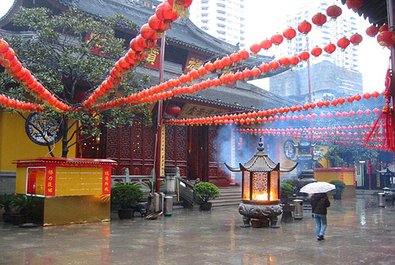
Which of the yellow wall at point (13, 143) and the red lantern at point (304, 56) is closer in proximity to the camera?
the red lantern at point (304, 56)

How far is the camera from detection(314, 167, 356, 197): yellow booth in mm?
26094

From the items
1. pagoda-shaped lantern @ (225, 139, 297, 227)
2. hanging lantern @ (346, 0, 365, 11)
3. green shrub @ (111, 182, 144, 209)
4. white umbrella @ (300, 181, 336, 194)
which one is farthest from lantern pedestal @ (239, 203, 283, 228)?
hanging lantern @ (346, 0, 365, 11)

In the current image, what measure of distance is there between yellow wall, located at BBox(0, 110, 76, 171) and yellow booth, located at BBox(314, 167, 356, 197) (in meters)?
18.4

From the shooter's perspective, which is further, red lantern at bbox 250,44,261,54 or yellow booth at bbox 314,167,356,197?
yellow booth at bbox 314,167,356,197

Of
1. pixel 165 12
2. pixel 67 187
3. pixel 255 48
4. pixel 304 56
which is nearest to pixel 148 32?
pixel 165 12

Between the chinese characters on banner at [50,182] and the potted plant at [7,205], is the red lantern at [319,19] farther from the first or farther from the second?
the potted plant at [7,205]

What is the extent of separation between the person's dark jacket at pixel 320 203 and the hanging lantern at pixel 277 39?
384cm

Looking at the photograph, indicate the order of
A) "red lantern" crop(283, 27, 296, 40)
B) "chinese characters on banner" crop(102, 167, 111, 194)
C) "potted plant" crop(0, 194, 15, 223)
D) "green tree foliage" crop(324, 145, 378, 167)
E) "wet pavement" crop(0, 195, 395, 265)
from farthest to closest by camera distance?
"green tree foliage" crop(324, 145, 378, 167) → "chinese characters on banner" crop(102, 167, 111, 194) → "potted plant" crop(0, 194, 15, 223) → "red lantern" crop(283, 27, 296, 40) → "wet pavement" crop(0, 195, 395, 265)

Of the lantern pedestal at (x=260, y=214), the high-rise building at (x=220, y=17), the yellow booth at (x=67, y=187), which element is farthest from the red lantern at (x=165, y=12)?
the high-rise building at (x=220, y=17)

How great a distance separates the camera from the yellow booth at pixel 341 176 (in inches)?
1027

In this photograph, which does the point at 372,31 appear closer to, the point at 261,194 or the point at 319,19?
the point at 319,19

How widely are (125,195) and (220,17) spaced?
96393 mm

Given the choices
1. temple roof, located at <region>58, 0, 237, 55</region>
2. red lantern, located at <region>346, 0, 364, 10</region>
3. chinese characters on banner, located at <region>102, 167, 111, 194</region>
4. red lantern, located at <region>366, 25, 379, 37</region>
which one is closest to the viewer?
red lantern, located at <region>346, 0, 364, 10</region>

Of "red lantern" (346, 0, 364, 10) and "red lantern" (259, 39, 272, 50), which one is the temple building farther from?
"red lantern" (346, 0, 364, 10)
